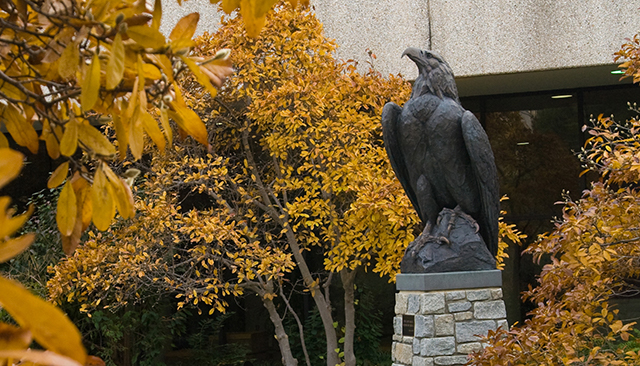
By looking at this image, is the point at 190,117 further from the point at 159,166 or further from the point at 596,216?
the point at 159,166

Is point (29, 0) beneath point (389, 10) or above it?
beneath

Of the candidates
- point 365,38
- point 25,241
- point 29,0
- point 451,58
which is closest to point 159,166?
point 365,38

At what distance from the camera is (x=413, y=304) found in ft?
18.7

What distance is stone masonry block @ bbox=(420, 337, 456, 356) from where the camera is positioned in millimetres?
5574

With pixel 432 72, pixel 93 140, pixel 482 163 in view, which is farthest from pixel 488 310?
pixel 93 140

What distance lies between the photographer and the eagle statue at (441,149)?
5.61 m

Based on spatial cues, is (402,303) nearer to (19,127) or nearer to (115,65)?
(19,127)

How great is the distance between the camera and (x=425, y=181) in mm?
5859

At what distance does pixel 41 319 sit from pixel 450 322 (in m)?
5.19

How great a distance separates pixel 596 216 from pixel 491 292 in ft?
5.70

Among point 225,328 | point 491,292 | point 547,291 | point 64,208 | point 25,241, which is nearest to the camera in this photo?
point 25,241

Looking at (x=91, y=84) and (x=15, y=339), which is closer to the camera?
(x=15, y=339)

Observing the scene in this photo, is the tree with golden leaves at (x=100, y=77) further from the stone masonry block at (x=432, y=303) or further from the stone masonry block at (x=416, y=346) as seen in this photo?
the stone masonry block at (x=416, y=346)

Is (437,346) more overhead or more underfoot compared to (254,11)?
more underfoot
